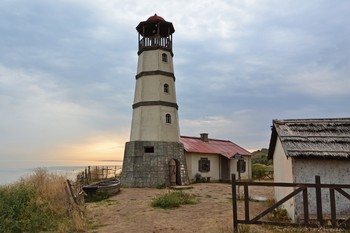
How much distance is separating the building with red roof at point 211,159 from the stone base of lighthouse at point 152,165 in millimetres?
2487

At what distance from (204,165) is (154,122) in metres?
7.26

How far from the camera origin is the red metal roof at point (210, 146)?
28031 mm

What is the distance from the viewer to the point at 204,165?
92.4 ft

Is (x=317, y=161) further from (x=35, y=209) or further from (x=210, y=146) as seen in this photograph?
(x=210, y=146)

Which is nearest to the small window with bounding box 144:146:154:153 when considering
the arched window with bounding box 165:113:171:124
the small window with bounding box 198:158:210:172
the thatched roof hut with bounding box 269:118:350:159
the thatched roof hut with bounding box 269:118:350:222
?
the arched window with bounding box 165:113:171:124

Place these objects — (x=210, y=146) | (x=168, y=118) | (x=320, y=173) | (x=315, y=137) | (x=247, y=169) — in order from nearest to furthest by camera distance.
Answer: (x=320, y=173) < (x=315, y=137) < (x=168, y=118) < (x=210, y=146) < (x=247, y=169)

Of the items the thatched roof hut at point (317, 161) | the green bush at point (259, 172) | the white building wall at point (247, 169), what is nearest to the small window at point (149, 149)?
the white building wall at point (247, 169)

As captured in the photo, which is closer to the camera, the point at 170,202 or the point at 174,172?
the point at 170,202

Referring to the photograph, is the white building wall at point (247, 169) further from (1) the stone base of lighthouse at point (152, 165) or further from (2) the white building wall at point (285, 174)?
(2) the white building wall at point (285, 174)

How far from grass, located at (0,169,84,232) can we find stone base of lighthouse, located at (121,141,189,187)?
8.59 m

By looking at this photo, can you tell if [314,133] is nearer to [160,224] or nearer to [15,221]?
[160,224]

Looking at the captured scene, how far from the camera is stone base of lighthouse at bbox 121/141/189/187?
2317 centimetres

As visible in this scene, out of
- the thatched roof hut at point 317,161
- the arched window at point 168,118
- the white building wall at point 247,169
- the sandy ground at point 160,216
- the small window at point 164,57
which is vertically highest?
the small window at point 164,57

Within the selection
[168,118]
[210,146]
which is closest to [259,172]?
[210,146]
